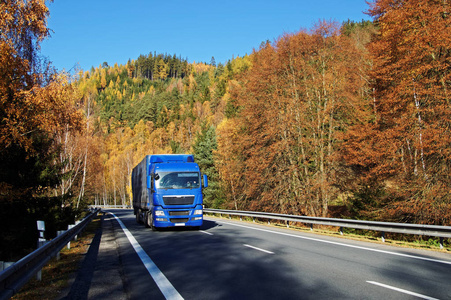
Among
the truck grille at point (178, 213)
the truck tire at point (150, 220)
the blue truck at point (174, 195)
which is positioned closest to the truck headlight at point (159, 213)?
the blue truck at point (174, 195)

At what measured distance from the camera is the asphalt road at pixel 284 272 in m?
5.61

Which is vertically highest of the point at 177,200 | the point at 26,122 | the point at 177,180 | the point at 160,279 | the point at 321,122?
the point at 321,122

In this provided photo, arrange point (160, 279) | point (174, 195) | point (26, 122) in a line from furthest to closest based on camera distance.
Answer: point (174, 195) < point (26, 122) < point (160, 279)

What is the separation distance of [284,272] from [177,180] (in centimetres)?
1076

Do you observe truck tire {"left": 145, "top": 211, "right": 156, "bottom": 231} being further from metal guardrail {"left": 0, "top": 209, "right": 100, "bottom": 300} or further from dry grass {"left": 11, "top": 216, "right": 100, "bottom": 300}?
metal guardrail {"left": 0, "top": 209, "right": 100, "bottom": 300}

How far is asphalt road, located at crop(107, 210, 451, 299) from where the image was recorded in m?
5.61

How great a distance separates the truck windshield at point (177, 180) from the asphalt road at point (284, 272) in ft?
19.0

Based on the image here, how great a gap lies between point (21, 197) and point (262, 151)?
16048mm

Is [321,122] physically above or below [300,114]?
below

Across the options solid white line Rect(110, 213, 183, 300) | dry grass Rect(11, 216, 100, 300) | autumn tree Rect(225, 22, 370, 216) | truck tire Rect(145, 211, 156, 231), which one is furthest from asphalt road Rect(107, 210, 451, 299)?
autumn tree Rect(225, 22, 370, 216)

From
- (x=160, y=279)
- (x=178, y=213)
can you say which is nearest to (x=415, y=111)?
(x=178, y=213)

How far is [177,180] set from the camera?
56.4 ft

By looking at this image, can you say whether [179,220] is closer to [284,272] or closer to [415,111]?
[284,272]

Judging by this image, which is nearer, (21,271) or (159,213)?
(21,271)
